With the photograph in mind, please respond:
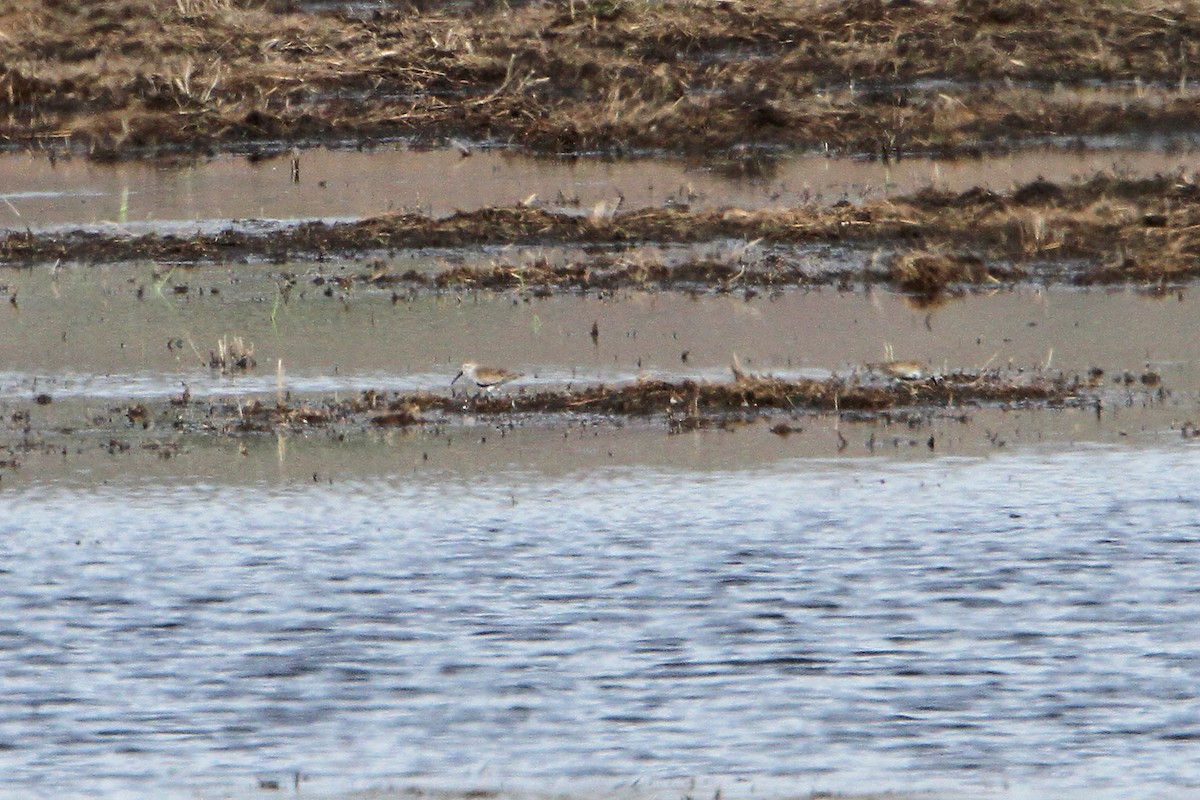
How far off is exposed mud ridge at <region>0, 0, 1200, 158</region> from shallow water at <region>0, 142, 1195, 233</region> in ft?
3.14

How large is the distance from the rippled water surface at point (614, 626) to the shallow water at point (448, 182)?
32.5 ft

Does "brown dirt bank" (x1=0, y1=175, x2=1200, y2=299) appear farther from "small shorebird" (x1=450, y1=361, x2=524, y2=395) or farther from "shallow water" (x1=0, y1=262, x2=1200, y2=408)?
"small shorebird" (x1=450, y1=361, x2=524, y2=395)

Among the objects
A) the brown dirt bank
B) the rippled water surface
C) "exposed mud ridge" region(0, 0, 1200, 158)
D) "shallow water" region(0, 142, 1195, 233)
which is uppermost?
"exposed mud ridge" region(0, 0, 1200, 158)

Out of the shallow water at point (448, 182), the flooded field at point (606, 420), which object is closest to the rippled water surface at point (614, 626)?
the flooded field at point (606, 420)

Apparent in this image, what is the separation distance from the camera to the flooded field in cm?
884

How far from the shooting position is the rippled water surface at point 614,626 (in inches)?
332

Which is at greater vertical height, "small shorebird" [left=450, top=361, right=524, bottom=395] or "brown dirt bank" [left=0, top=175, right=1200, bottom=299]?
"brown dirt bank" [left=0, top=175, right=1200, bottom=299]

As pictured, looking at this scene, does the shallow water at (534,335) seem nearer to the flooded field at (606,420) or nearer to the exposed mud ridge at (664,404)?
the flooded field at (606,420)

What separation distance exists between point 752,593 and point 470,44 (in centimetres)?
2052

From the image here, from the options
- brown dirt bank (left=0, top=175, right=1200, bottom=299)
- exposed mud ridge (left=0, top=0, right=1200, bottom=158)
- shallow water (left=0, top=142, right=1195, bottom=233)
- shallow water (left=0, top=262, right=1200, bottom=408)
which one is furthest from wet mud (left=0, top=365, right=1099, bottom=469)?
exposed mud ridge (left=0, top=0, right=1200, bottom=158)

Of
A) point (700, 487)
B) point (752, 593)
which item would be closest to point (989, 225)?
point (700, 487)

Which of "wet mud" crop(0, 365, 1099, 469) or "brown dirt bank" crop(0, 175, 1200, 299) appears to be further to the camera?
"brown dirt bank" crop(0, 175, 1200, 299)

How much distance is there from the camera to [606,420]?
14.7 meters

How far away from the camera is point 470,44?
3023 cm
